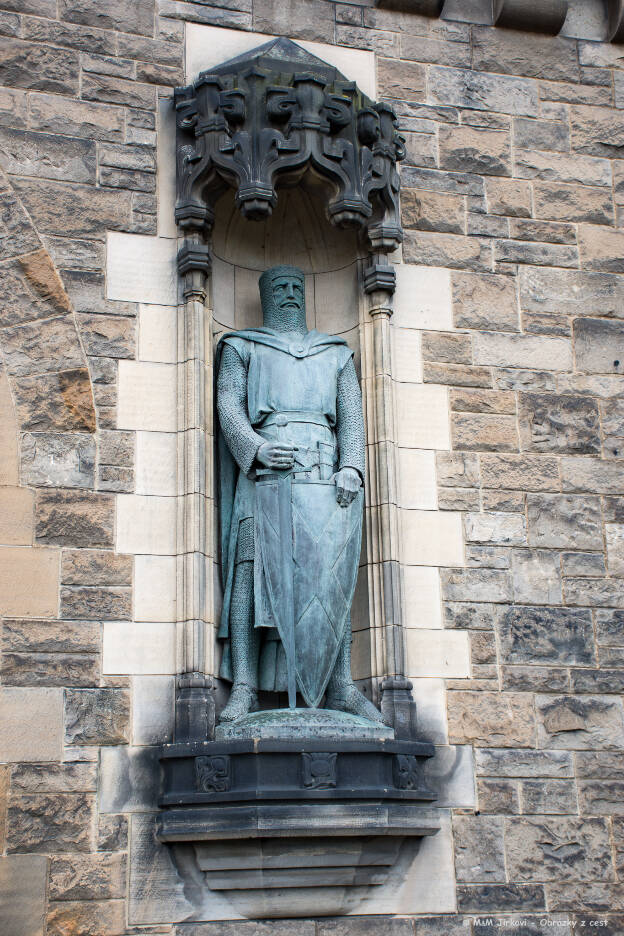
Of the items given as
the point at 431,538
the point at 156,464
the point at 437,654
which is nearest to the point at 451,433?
the point at 431,538

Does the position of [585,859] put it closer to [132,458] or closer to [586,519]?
[586,519]

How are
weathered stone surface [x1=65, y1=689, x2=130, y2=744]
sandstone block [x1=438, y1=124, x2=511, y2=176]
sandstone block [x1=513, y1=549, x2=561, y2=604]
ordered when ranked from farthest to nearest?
sandstone block [x1=438, y1=124, x2=511, y2=176]
sandstone block [x1=513, y1=549, x2=561, y2=604]
weathered stone surface [x1=65, y1=689, x2=130, y2=744]

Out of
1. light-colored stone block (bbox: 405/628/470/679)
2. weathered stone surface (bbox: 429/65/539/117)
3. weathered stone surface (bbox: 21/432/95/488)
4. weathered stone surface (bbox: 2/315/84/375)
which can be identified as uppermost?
weathered stone surface (bbox: 429/65/539/117)

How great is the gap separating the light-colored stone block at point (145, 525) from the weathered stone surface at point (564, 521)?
1.83m

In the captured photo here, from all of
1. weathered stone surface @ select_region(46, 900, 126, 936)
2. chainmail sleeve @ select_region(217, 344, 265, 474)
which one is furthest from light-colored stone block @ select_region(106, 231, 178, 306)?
weathered stone surface @ select_region(46, 900, 126, 936)

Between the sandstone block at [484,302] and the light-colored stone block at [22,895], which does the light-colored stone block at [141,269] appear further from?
the light-colored stone block at [22,895]

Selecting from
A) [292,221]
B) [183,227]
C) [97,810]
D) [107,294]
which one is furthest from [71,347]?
[97,810]

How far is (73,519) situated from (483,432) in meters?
2.13

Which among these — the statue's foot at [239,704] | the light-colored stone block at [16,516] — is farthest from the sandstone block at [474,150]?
the statue's foot at [239,704]

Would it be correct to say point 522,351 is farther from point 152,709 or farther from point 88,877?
point 88,877

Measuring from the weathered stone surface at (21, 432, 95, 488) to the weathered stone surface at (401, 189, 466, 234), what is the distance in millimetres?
2164

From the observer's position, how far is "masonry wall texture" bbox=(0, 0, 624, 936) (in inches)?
225

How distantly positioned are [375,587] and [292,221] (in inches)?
81.4

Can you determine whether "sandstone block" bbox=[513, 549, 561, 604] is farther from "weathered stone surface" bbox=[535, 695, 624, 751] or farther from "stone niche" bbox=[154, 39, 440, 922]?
"stone niche" bbox=[154, 39, 440, 922]
